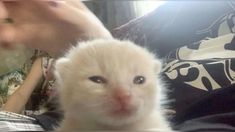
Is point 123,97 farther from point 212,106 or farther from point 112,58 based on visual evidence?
point 212,106

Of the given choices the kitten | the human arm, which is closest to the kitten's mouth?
the kitten

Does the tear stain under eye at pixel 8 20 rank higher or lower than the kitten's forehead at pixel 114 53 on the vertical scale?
higher

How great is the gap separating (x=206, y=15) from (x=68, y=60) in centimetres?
42

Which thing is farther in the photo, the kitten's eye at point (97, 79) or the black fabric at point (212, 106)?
the black fabric at point (212, 106)

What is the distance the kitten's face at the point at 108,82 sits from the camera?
0.41m

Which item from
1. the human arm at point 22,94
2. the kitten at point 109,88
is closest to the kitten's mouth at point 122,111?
the kitten at point 109,88

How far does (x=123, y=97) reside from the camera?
0.40m

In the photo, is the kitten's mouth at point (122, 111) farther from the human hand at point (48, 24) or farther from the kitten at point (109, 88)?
the human hand at point (48, 24)

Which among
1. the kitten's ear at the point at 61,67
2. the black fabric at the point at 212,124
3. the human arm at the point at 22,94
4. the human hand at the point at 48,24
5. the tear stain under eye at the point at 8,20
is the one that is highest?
the human hand at the point at 48,24

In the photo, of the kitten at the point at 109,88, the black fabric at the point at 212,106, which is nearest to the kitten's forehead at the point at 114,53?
the kitten at the point at 109,88

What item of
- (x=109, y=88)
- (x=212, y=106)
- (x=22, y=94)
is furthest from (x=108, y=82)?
(x=212, y=106)

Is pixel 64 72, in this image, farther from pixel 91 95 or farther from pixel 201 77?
pixel 201 77

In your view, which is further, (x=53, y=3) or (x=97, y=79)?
(x=53, y=3)

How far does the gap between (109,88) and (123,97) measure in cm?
Answer: 2
